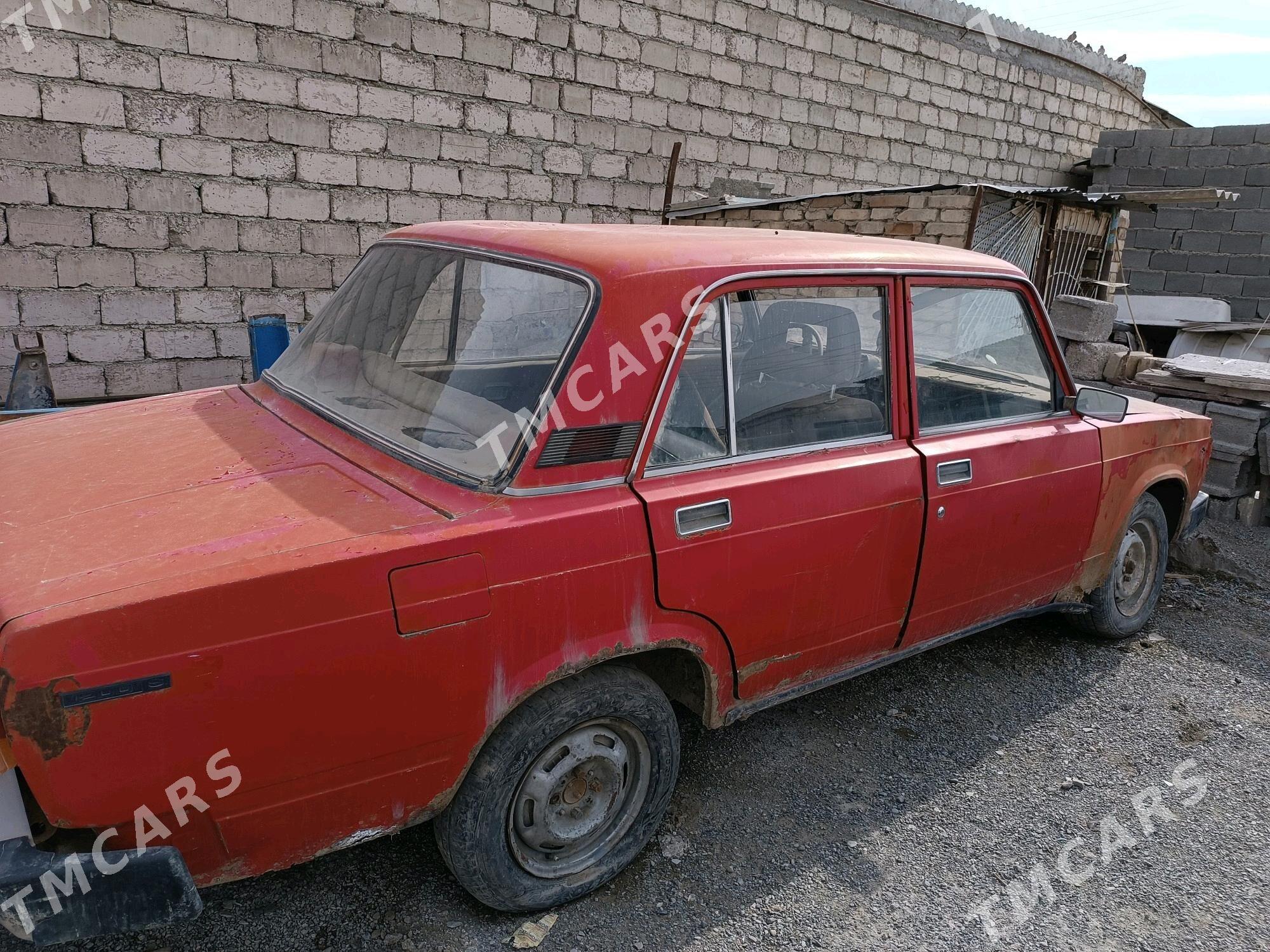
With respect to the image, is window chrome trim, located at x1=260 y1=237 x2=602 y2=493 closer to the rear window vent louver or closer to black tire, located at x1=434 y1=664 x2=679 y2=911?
the rear window vent louver

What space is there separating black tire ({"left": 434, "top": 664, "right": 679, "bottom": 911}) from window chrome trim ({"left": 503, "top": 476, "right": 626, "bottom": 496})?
0.50 meters

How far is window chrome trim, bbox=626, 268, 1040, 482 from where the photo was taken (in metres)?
2.32

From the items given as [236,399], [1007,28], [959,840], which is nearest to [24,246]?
[236,399]

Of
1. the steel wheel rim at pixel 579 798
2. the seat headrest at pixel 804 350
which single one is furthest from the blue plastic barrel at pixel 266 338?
the steel wheel rim at pixel 579 798

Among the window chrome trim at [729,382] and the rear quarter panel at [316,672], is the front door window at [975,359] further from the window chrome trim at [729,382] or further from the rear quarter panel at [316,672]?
the rear quarter panel at [316,672]

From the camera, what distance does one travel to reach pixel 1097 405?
3.50 meters

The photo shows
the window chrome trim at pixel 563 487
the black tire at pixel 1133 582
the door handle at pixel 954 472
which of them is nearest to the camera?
the window chrome trim at pixel 563 487

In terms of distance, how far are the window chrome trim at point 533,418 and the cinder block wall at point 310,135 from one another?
4688 mm

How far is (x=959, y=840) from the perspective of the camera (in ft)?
9.27

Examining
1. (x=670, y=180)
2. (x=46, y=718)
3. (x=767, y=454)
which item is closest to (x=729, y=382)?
(x=767, y=454)

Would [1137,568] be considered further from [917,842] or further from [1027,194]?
[1027,194]

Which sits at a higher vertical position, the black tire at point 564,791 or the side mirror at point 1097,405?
the side mirror at point 1097,405

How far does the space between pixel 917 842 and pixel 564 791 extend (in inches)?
47.4

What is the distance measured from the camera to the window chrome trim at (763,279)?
2320 mm
